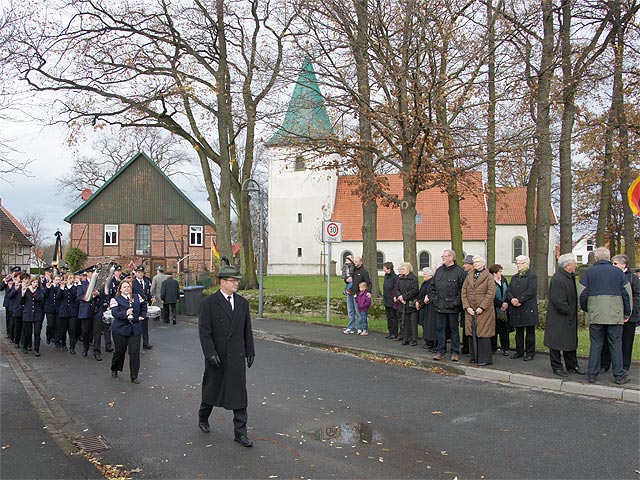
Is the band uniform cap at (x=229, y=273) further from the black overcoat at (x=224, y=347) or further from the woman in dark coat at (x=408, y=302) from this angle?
the woman in dark coat at (x=408, y=302)

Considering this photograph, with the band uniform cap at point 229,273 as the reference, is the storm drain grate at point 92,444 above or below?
below

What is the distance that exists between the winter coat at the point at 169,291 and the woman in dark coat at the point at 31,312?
601 cm

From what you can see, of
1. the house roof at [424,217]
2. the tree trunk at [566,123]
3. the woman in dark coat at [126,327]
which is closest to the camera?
the woman in dark coat at [126,327]

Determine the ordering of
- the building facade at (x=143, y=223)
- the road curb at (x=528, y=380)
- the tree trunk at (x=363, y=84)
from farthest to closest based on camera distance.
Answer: the building facade at (x=143, y=223) < the tree trunk at (x=363, y=84) < the road curb at (x=528, y=380)

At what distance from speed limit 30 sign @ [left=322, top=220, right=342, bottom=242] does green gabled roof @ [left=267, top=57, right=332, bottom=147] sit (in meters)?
2.47

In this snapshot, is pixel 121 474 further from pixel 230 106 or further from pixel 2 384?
pixel 230 106

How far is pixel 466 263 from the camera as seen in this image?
10.8m

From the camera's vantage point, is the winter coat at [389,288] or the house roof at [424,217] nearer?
the winter coat at [389,288]

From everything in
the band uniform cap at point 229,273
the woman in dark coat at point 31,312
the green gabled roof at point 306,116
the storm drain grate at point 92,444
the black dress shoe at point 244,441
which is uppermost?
the green gabled roof at point 306,116

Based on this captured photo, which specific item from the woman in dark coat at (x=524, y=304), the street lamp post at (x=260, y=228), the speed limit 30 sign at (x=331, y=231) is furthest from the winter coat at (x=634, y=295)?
the street lamp post at (x=260, y=228)

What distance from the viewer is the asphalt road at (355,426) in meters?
5.48

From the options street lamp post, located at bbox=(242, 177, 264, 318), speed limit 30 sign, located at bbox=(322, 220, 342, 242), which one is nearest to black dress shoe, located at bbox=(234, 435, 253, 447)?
speed limit 30 sign, located at bbox=(322, 220, 342, 242)

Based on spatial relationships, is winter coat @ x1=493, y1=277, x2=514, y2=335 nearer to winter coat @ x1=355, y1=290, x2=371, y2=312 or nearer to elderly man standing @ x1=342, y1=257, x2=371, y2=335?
winter coat @ x1=355, y1=290, x2=371, y2=312

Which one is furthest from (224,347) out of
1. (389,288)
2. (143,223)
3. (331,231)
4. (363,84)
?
(143,223)
